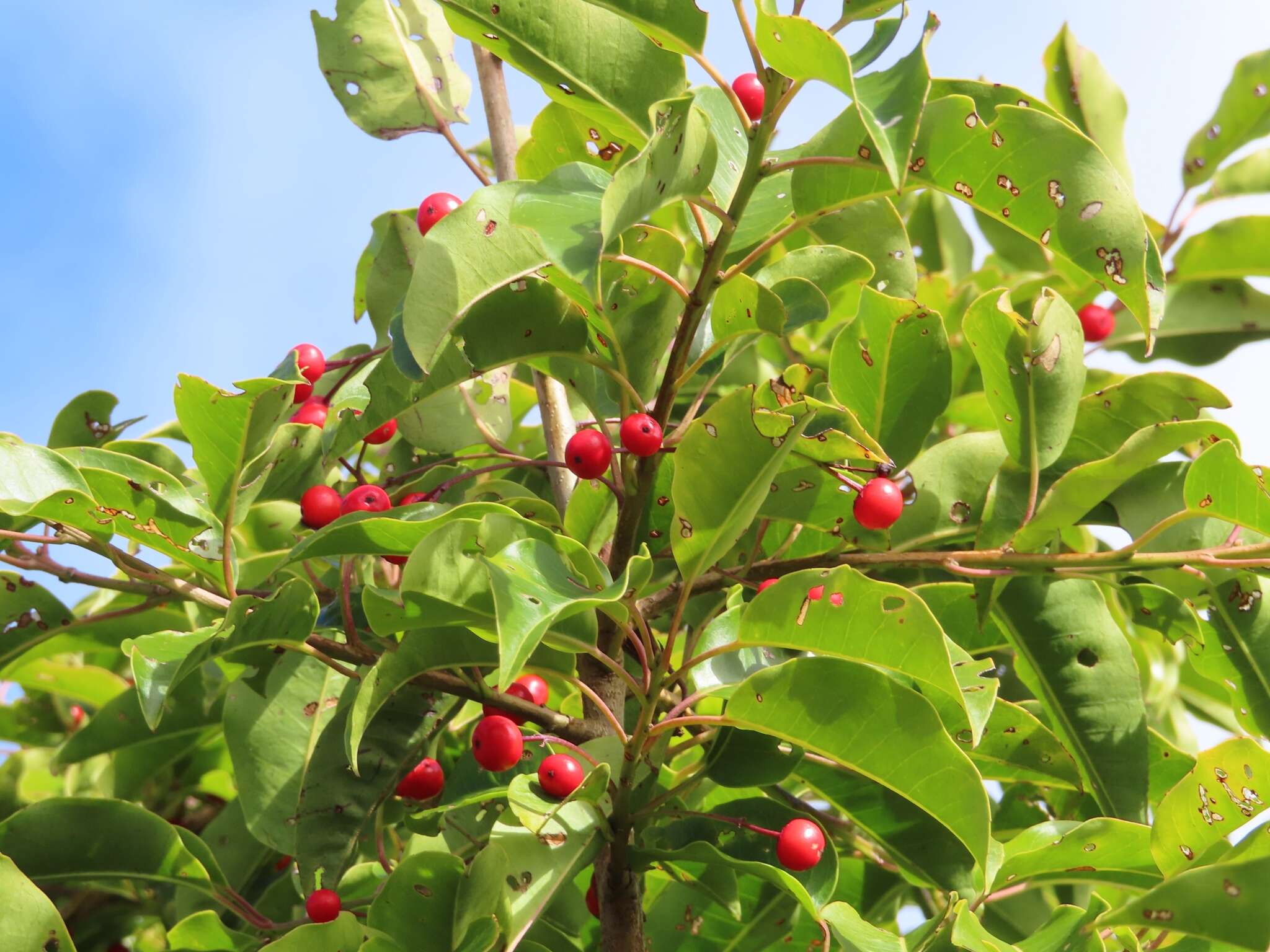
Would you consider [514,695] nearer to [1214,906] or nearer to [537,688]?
[537,688]

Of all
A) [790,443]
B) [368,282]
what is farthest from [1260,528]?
[368,282]

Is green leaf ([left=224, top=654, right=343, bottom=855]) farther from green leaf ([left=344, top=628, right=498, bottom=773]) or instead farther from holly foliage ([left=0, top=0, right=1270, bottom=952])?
green leaf ([left=344, top=628, right=498, bottom=773])

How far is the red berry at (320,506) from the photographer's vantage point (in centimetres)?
173

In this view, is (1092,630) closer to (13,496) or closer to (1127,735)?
(1127,735)

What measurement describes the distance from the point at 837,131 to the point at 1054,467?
25.8 inches

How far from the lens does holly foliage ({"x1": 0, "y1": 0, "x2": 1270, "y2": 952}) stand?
4.33ft

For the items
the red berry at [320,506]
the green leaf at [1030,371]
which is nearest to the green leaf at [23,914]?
the red berry at [320,506]

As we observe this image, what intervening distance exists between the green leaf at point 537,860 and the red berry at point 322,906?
38 centimetres

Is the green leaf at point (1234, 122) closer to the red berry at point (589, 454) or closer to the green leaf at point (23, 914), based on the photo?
the red berry at point (589, 454)

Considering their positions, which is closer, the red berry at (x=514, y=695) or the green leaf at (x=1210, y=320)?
the red berry at (x=514, y=695)

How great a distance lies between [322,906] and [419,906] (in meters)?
0.25

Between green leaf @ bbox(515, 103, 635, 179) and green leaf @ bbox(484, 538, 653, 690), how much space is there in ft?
2.67

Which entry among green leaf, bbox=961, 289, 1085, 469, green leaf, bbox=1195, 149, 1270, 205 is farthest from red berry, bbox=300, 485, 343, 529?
green leaf, bbox=1195, 149, 1270, 205

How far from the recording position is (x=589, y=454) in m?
1.57
